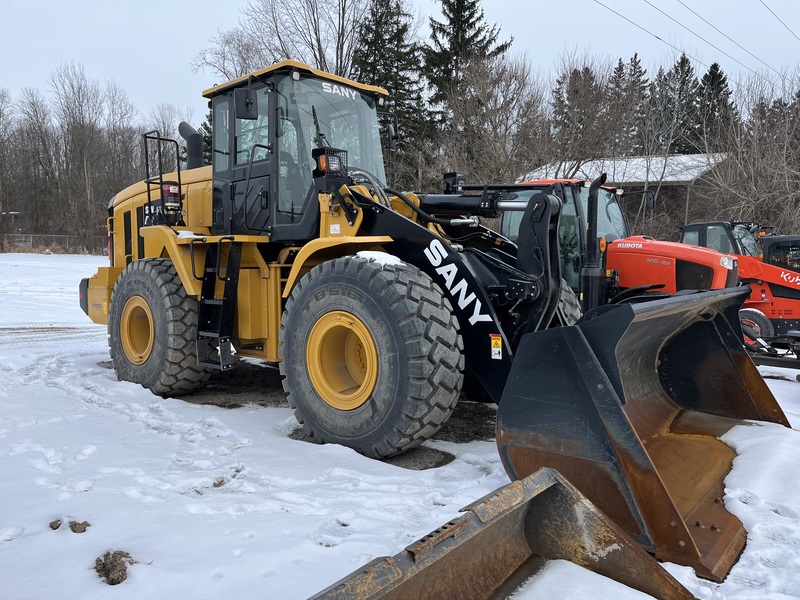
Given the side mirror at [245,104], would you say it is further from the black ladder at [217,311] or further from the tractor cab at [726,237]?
the tractor cab at [726,237]

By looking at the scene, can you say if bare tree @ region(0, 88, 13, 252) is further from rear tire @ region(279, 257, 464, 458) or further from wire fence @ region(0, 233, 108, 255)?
rear tire @ region(279, 257, 464, 458)

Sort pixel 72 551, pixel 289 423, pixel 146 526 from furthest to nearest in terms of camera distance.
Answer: pixel 289 423 < pixel 146 526 < pixel 72 551

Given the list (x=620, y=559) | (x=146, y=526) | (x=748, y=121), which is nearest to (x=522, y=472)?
(x=620, y=559)

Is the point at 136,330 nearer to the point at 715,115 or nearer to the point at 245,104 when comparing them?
the point at 245,104

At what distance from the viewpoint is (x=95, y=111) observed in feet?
151

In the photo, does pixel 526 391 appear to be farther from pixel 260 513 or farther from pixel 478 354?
pixel 260 513

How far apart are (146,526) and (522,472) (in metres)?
1.83

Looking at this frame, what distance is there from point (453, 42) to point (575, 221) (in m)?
22.9

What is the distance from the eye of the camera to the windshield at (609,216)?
8898 mm

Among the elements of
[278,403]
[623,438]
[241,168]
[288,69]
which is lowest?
[278,403]

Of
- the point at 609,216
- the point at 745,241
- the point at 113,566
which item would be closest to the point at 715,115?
the point at 745,241

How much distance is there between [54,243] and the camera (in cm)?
3903

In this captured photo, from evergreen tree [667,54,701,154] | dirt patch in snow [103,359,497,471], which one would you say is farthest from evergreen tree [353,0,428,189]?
dirt patch in snow [103,359,497,471]

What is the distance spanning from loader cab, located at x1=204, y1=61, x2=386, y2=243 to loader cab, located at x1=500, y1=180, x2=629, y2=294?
3.25 m
